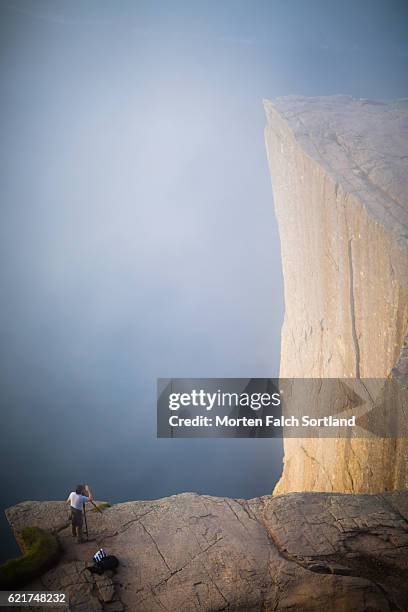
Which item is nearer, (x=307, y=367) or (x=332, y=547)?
(x=332, y=547)

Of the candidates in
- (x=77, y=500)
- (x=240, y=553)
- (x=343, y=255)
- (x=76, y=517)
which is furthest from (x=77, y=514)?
(x=343, y=255)

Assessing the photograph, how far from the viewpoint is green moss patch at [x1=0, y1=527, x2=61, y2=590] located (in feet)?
27.5

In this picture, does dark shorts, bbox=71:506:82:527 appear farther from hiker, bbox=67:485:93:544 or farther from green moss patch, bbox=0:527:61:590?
green moss patch, bbox=0:527:61:590

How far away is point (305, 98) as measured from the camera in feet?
69.9

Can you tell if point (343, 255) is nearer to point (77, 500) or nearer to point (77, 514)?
point (77, 500)

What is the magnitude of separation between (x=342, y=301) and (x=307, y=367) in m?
5.17

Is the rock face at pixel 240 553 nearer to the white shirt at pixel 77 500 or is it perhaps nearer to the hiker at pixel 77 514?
the hiker at pixel 77 514

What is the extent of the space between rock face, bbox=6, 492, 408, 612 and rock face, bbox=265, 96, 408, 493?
90.6 inches

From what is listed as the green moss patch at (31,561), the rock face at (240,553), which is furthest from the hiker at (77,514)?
the green moss patch at (31,561)

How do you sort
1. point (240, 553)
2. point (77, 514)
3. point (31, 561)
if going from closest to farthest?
point (31, 561), point (240, 553), point (77, 514)

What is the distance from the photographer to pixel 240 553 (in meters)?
9.03

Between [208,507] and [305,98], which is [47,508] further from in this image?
[305,98]

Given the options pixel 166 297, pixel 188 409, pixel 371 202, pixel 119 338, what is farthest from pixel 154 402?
pixel 371 202

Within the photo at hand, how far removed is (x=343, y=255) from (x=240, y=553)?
10635mm
